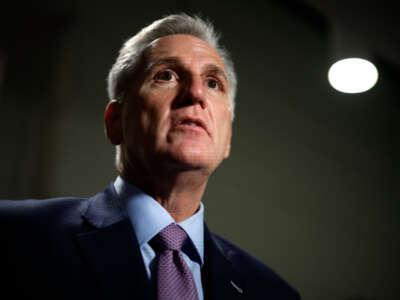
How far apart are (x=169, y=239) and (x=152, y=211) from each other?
88mm

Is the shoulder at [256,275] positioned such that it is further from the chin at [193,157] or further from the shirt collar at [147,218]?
the chin at [193,157]

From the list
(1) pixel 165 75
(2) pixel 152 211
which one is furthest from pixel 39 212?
(1) pixel 165 75

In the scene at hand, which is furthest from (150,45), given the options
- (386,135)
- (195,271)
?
(386,135)

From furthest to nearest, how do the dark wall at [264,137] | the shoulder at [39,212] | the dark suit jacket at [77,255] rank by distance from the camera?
the dark wall at [264,137], the shoulder at [39,212], the dark suit jacket at [77,255]

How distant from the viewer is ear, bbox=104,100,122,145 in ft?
3.83

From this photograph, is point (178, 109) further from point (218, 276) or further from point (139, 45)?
point (218, 276)

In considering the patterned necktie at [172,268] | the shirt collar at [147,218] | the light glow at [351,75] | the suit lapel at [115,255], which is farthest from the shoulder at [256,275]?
the light glow at [351,75]

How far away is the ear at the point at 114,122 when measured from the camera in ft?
3.83

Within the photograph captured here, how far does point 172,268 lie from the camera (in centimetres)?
88

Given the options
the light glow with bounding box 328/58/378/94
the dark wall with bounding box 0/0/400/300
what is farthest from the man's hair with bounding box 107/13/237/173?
the light glow with bounding box 328/58/378/94

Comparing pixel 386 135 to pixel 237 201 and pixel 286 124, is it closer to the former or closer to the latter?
pixel 286 124

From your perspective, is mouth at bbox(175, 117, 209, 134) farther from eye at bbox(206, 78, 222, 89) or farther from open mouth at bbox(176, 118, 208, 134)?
eye at bbox(206, 78, 222, 89)

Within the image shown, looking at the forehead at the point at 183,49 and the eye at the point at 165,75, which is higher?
the forehead at the point at 183,49

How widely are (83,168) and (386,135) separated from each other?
8.37 ft
